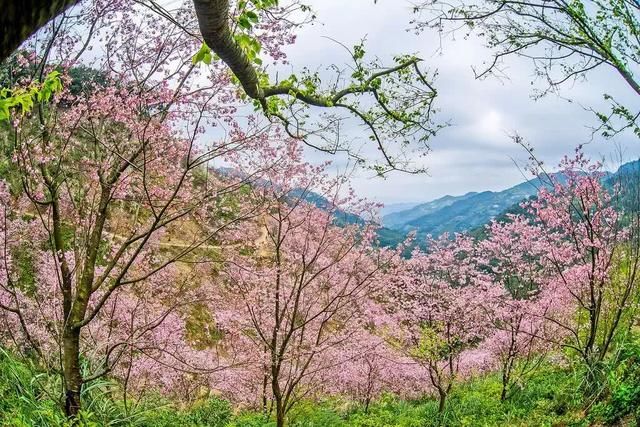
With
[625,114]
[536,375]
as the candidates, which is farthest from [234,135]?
[536,375]

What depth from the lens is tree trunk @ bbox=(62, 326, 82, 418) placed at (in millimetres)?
4336

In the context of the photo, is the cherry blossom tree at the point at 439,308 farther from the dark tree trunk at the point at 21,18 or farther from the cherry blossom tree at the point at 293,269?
the dark tree trunk at the point at 21,18

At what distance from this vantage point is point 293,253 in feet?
30.0

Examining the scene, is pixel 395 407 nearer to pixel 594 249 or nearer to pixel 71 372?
pixel 594 249

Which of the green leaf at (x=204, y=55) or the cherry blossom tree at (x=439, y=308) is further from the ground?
the green leaf at (x=204, y=55)

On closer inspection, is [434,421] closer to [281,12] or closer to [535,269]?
[535,269]

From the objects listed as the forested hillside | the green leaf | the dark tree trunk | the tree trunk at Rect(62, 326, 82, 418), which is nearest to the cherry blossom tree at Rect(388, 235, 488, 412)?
the forested hillside

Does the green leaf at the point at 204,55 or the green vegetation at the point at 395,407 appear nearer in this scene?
the green leaf at the point at 204,55

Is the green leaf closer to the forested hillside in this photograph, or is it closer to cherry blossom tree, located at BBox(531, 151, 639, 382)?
the forested hillside

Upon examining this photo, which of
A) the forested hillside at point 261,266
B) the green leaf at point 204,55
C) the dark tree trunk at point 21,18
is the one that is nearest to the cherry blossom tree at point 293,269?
the forested hillside at point 261,266

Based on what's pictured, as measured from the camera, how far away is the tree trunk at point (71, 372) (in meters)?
4.34

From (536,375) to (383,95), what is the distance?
9774 mm

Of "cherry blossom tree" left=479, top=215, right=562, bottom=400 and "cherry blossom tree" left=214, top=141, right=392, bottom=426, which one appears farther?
"cherry blossom tree" left=479, top=215, right=562, bottom=400

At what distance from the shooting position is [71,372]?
14.4ft
